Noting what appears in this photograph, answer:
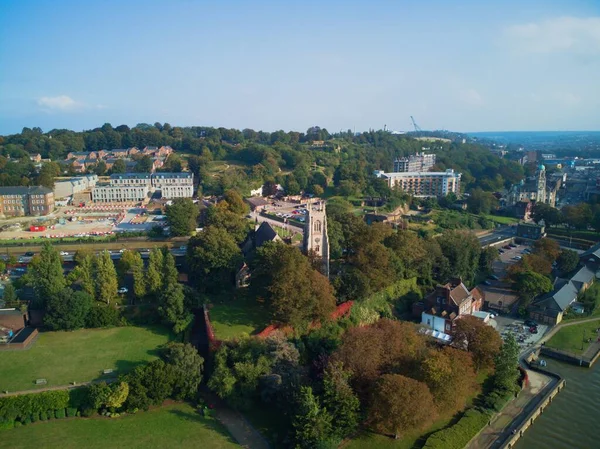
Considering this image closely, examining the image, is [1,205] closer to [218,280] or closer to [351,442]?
[218,280]

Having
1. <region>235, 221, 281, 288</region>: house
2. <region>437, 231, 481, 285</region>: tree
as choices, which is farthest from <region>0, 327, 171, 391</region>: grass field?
<region>437, 231, 481, 285</region>: tree

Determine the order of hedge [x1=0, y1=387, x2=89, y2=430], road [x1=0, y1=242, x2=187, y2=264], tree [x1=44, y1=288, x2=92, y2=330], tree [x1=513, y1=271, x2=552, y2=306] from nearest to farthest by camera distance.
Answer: hedge [x1=0, y1=387, x2=89, y2=430]
tree [x1=44, y1=288, x2=92, y2=330]
tree [x1=513, y1=271, x2=552, y2=306]
road [x1=0, y1=242, x2=187, y2=264]

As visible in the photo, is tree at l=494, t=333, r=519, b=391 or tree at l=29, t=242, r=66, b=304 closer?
tree at l=494, t=333, r=519, b=391

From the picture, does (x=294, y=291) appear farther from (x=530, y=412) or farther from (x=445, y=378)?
(x=530, y=412)

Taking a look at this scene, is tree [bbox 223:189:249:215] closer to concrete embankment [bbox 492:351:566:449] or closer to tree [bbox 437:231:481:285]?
tree [bbox 437:231:481:285]

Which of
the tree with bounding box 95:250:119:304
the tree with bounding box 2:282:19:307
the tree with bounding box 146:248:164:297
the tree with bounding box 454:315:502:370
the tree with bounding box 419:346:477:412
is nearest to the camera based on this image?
the tree with bounding box 419:346:477:412

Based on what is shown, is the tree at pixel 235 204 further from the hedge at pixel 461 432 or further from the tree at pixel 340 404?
the hedge at pixel 461 432

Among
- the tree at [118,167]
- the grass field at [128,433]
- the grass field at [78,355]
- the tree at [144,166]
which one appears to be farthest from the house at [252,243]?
the tree at [118,167]
